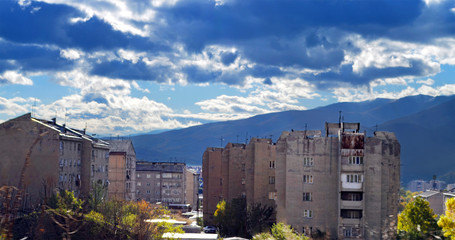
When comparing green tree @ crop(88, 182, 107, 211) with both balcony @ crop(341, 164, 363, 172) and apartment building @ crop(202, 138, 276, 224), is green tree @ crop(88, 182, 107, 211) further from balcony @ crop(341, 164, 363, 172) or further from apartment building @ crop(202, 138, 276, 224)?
balcony @ crop(341, 164, 363, 172)

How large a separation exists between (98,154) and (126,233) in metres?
37.9

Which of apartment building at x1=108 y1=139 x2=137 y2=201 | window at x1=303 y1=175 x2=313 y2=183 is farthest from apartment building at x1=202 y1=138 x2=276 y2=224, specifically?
apartment building at x1=108 y1=139 x2=137 y2=201

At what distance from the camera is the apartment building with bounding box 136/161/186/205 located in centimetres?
16125

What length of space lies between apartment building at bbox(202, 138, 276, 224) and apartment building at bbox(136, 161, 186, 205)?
52.9 m

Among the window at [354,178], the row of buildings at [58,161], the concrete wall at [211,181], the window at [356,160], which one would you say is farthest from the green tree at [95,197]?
the window at [356,160]

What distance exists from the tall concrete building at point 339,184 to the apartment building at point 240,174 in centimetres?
1275

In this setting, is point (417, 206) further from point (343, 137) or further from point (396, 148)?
point (343, 137)

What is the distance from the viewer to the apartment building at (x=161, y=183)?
6348 inches

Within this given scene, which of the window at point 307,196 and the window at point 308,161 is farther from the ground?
the window at point 308,161

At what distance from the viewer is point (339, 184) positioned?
74.2 metres

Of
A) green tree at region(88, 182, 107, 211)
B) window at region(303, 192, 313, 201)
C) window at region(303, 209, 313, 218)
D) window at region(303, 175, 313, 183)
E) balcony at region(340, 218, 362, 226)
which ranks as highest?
window at region(303, 175, 313, 183)

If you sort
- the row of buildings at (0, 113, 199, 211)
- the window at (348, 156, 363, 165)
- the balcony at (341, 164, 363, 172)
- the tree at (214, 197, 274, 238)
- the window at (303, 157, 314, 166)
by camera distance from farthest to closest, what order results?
the tree at (214, 197, 274, 238) → the window at (303, 157, 314, 166) → the row of buildings at (0, 113, 199, 211) → the window at (348, 156, 363, 165) → the balcony at (341, 164, 363, 172)

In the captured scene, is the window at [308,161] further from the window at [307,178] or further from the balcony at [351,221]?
the balcony at [351,221]

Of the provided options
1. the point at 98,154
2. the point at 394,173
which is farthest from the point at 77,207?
the point at 394,173
